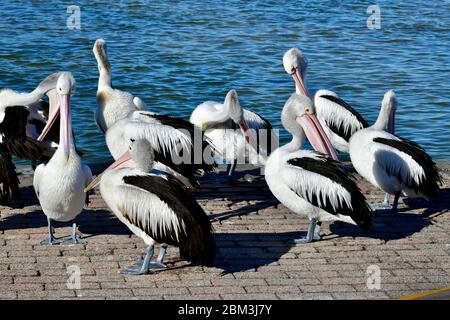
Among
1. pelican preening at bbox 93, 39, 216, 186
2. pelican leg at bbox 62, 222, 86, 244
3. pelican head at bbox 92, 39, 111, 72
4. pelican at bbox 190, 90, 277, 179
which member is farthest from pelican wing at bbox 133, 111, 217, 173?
pelican leg at bbox 62, 222, 86, 244

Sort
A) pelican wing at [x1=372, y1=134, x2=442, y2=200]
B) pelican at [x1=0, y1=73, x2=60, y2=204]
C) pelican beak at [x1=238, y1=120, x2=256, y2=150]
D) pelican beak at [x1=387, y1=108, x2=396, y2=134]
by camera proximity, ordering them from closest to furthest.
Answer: pelican wing at [x1=372, y1=134, x2=442, y2=200] → pelican at [x1=0, y1=73, x2=60, y2=204] → pelican beak at [x1=387, y1=108, x2=396, y2=134] → pelican beak at [x1=238, y1=120, x2=256, y2=150]

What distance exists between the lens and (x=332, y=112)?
1123 centimetres

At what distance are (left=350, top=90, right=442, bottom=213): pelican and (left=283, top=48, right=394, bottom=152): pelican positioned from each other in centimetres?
127

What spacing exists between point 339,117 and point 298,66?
81 cm

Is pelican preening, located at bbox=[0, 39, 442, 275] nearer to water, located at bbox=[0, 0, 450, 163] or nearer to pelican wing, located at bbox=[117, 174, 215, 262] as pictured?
pelican wing, located at bbox=[117, 174, 215, 262]

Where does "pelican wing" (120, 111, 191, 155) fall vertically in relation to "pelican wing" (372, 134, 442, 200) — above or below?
above

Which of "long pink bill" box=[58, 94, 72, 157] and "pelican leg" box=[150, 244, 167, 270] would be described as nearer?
"pelican leg" box=[150, 244, 167, 270]

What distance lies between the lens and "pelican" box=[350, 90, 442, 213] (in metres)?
9.51

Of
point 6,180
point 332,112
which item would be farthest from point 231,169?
point 6,180

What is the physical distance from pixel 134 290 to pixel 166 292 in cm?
25

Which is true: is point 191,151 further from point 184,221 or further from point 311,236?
point 184,221

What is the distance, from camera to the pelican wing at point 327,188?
28.2 feet

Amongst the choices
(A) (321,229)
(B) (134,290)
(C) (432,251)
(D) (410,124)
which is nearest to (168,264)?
(B) (134,290)

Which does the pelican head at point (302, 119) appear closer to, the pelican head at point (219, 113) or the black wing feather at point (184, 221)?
the pelican head at point (219, 113)
